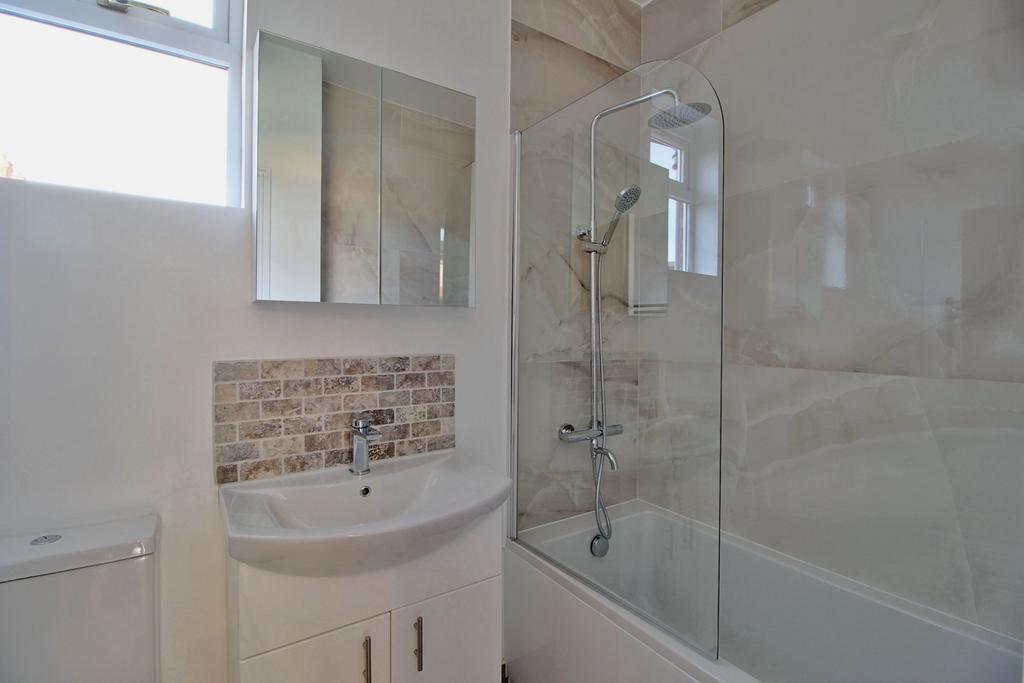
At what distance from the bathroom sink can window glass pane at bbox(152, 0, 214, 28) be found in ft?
3.88

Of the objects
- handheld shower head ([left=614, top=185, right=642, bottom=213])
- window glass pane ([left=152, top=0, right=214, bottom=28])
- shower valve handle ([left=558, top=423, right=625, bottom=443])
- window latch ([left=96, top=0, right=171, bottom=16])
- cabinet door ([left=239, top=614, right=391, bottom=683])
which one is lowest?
cabinet door ([left=239, top=614, right=391, bottom=683])

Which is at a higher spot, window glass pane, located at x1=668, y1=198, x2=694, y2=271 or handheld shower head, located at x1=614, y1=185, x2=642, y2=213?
handheld shower head, located at x1=614, y1=185, x2=642, y2=213

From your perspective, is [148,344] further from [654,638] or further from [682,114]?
[682,114]

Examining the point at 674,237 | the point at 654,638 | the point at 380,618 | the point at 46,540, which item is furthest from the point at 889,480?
the point at 46,540

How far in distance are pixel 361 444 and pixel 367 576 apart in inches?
14.5

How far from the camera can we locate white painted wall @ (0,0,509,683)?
38.5 inches

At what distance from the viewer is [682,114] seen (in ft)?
4.71

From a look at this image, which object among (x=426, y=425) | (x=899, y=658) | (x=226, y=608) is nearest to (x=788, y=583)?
(x=899, y=658)

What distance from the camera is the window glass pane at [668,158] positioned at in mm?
1460

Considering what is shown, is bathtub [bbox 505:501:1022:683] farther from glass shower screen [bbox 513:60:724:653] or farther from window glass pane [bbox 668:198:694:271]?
window glass pane [bbox 668:198:694:271]

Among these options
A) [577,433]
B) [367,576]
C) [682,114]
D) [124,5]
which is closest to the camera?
[367,576]

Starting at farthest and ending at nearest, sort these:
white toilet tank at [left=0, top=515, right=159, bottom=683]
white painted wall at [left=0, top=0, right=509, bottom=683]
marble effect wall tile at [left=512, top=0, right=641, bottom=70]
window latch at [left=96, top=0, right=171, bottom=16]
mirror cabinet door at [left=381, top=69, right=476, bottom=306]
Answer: marble effect wall tile at [left=512, top=0, right=641, bottom=70] → mirror cabinet door at [left=381, top=69, right=476, bottom=306] → window latch at [left=96, top=0, right=171, bottom=16] → white painted wall at [left=0, top=0, right=509, bottom=683] → white toilet tank at [left=0, top=515, right=159, bottom=683]

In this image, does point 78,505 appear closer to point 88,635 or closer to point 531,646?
point 88,635

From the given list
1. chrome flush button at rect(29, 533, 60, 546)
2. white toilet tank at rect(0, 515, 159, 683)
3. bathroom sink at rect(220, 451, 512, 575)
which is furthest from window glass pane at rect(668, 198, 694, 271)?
chrome flush button at rect(29, 533, 60, 546)
